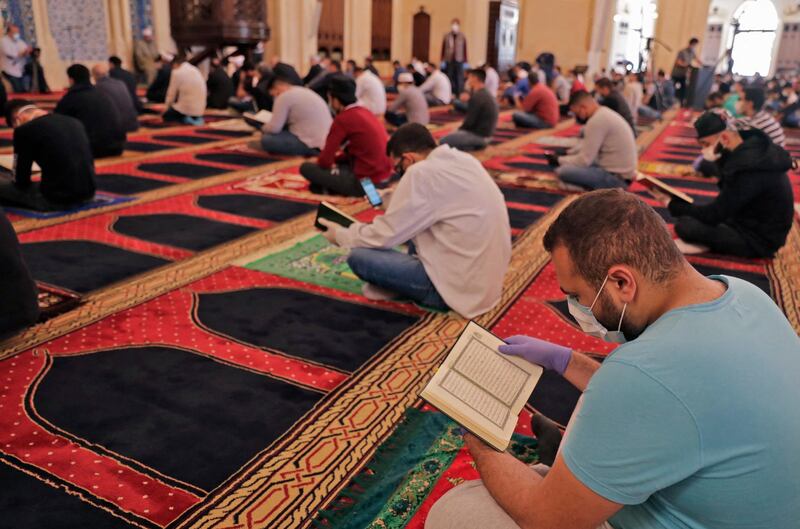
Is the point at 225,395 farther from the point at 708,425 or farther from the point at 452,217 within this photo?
the point at 708,425

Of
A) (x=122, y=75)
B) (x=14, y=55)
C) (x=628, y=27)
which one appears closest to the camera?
(x=122, y=75)

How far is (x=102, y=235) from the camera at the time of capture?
3648 millimetres

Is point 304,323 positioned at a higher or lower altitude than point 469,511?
lower

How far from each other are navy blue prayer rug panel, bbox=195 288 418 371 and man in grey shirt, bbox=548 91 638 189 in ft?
9.27

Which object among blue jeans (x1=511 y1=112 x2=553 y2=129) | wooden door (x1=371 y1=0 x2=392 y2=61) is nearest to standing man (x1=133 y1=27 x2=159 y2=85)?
blue jeans (x1=511 y1=112 x2=553 y2=129)

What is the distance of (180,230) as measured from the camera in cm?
380

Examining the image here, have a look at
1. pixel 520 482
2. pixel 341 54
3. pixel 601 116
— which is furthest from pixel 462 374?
pixel 341 54

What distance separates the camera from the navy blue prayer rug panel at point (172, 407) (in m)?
1.78

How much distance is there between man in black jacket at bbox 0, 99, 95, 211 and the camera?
3.77 metres

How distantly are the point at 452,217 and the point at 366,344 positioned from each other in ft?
1.83

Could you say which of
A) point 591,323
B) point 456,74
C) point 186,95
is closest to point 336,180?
point 591,323

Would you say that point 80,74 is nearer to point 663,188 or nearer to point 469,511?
point 663,188

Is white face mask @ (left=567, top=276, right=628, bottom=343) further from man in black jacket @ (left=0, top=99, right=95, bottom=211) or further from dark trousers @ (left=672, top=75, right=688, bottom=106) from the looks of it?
dark trousers @ (left=672, top=75, right=688, bottom=106)

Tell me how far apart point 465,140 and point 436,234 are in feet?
14.8
